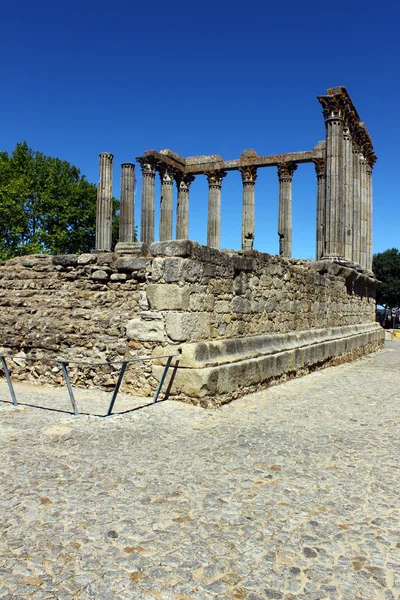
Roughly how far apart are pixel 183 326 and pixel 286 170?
19989mm

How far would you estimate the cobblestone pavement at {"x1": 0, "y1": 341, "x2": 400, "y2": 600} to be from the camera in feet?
7.73

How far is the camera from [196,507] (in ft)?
10.4

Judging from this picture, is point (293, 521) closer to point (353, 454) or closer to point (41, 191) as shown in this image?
point (353, 454)

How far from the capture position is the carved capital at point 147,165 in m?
24.5

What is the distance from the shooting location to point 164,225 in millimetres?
26594

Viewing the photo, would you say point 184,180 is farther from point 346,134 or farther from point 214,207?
point 346,134

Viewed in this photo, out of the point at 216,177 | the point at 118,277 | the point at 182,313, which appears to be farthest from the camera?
the point at 216,177

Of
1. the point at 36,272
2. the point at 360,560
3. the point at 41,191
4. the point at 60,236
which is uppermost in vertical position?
the point at 41,191

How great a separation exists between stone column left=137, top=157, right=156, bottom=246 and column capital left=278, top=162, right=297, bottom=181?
6.40 m

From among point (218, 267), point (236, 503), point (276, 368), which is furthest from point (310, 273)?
point (236, 503)

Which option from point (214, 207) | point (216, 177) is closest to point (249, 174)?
point (216, 177)

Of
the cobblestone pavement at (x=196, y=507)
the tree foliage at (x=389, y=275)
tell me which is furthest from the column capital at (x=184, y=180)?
the tree foliage at (x=389, y=275)

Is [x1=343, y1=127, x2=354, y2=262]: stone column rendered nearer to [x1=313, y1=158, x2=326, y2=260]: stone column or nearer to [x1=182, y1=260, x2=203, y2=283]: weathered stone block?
[x1=313, y1=158, x2=326, y2=260]: stone column

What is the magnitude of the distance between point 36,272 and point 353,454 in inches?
217
